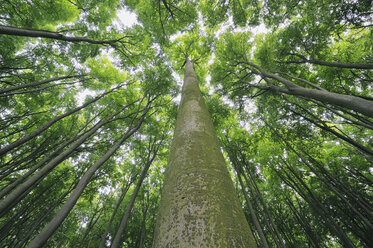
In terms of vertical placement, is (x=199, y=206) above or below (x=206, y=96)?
below

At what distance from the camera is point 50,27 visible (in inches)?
322

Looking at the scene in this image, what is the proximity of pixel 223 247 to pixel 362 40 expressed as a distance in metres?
12.4

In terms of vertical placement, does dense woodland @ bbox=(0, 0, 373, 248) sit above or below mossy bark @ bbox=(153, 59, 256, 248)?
above

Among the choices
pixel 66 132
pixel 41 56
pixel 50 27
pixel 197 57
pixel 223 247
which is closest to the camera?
pixel 223 247

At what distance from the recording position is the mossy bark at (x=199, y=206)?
771 millimetres

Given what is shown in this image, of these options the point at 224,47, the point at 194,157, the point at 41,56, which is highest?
the point at 224,47

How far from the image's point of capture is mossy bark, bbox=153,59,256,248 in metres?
0.77

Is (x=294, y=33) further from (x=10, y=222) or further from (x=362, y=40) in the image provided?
(x=10, y=222)

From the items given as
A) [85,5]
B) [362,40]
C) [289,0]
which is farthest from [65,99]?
[362,40]

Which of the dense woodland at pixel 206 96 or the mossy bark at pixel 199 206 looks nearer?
the mossy bark at pixel 199 206

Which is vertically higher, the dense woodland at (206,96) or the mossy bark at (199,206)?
the dense woodland at (206,96)

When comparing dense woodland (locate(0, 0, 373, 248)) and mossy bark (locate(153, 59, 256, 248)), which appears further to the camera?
dense woodland (locate(0, 0, 373, 248))

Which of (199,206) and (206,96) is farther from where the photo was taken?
(206,96)

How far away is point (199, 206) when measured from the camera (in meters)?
0.92
